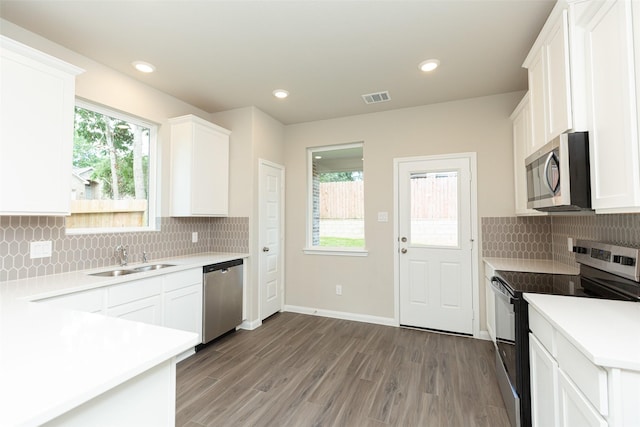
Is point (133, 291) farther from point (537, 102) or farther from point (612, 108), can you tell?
point (537, 102)

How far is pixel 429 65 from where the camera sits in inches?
107

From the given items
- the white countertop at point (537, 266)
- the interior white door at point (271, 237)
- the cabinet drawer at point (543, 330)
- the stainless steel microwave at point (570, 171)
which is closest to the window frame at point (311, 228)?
the interior white door at point (271, 237)

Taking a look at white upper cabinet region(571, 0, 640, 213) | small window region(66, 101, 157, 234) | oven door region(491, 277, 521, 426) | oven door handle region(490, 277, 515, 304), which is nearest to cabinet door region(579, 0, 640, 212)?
white upper cabinet region(571, 0, 640, 213)

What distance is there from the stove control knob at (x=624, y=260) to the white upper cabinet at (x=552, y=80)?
31.6 inches

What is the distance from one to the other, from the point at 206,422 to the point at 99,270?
1583mm

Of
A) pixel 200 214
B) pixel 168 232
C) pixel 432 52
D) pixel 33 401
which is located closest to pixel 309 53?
pixel 432 52

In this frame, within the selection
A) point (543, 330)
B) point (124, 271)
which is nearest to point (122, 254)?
point (124, 271)

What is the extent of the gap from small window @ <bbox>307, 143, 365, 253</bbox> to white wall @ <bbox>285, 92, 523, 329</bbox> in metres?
0.14

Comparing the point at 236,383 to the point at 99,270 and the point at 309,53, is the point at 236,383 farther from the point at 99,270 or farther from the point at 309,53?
the point at 309,53

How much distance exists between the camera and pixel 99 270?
2.54m

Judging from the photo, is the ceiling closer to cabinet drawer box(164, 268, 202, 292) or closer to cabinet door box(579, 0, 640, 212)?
cabinet door box(579, 0, 640, 212)

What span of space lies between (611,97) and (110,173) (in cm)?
376

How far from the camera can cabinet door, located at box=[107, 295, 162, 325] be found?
2.24m

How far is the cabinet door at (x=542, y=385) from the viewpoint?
1381 millimetres
